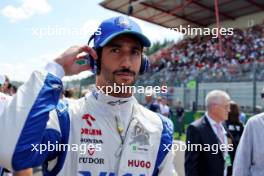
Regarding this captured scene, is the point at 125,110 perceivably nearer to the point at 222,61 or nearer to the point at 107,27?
the point at 107,27

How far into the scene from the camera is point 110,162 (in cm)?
165

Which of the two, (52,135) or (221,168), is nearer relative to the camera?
(52,135)

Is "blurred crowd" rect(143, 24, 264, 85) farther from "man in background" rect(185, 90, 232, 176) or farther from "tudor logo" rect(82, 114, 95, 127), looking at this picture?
"tudor logo" rect(82, 114, 95, 127)

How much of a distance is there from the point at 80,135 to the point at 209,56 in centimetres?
2052

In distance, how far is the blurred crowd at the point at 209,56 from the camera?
50.1ft

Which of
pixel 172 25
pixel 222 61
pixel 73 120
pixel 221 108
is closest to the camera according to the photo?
pixel 73 120

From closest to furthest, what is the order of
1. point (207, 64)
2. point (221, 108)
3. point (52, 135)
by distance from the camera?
point (52, 135) < point (221, 108) < point (207, 64)

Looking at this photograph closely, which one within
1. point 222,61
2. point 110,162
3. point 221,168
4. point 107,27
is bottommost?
point 221,168

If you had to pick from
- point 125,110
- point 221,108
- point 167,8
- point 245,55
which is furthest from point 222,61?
point 125,110

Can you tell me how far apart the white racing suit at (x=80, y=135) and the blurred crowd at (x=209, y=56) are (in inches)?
430

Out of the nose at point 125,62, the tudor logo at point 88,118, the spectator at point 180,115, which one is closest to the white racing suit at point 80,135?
the tudor logo at point 88,118

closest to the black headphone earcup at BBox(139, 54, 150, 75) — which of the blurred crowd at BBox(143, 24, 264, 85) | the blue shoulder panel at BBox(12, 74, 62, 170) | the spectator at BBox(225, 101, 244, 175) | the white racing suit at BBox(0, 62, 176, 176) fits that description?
the white racing suit at BBox(0, 62, 176, 176)

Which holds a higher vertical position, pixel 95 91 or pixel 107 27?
pixel 107 27

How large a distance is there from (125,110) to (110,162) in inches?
10.1
